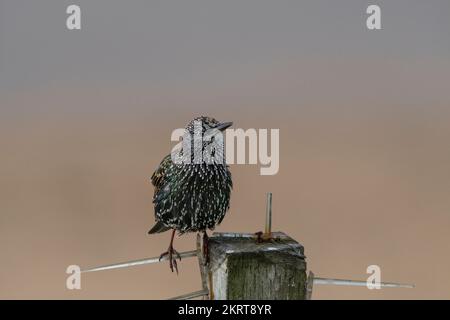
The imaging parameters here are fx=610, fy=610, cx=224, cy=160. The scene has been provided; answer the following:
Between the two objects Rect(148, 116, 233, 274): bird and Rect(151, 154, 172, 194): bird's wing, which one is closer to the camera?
Rect(148, 116, 233, 274): bird

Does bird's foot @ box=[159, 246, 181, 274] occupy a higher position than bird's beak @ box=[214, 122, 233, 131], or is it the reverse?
bird's beak @ box=[214, 122, 233, 131]

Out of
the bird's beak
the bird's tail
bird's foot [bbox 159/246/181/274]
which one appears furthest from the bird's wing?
the bird's beak

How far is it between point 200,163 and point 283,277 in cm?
140

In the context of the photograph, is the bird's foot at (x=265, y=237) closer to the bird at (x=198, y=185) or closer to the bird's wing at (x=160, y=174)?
the bird at (x=198, y=185)

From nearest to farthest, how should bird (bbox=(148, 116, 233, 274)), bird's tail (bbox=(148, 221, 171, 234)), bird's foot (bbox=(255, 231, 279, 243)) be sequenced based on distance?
bird's foot (bbox=(255, 231, 279, 243)) → bird (bbox=(148, 116, 233, 274)) → bird's tail (bbox=(148, 221, 171, 234))

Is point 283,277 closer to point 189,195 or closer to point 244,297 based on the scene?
point 244,297

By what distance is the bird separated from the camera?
11.9 ft

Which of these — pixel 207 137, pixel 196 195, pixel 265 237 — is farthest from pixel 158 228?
pixel 265 237

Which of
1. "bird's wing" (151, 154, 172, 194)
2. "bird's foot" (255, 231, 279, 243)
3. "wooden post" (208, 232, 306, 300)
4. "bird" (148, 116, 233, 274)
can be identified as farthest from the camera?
"bird's wing" (151, 154, 172, 194)

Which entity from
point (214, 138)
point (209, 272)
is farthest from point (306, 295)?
point (214, 138)

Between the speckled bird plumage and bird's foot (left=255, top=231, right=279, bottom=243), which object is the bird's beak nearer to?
the speckled bird plumage

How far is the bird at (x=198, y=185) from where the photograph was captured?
11.9ft

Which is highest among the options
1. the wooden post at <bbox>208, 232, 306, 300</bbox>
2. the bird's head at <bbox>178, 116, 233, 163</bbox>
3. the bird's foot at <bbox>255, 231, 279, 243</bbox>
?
the bird's head at <bbox>178, 116, 233, 163</bbox>
